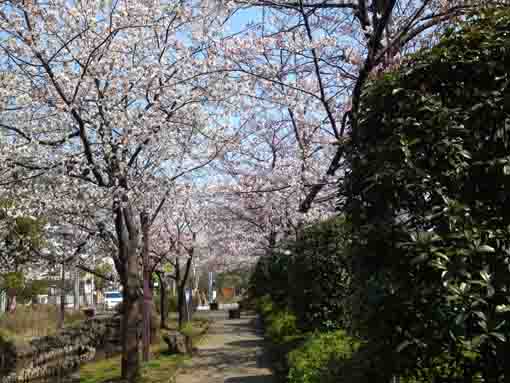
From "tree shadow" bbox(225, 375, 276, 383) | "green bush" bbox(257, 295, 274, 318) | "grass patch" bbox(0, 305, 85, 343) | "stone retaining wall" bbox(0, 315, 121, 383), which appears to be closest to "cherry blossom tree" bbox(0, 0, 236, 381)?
"tree shadow" bbox(225, 375, 276, 383)

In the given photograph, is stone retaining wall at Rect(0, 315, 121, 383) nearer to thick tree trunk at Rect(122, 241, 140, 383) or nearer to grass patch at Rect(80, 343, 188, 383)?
grass patch at Rect(80, 343, 188, 383)

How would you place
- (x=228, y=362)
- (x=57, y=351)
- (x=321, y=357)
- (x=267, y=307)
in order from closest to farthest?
(x=321, y=357) < (x=228, y=362) < (x=57, y=351) < (x=267, y=307)

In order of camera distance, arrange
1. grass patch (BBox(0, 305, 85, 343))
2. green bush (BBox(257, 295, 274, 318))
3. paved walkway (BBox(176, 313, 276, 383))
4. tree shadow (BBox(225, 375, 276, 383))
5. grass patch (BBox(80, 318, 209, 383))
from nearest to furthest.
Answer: tree shadow (BBox(225, 375, 276, 383)) < paved walkway (BBox(176, 313, 276, 383)) < grass patch (BBox(80, 318, 209, 383)) < green bush (BBox(257, 295, 274, 318)) < grass patch (BBox(0, 305, 85, 343))

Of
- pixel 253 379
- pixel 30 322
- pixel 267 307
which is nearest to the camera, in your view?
pixel 253 379

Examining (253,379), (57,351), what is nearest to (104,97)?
(253,379)

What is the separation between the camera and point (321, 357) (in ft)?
20.6

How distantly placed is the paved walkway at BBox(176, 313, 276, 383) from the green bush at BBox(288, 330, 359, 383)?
2985 millimetres

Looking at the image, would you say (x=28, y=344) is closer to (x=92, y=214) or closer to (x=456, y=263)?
(x=92, y=214)

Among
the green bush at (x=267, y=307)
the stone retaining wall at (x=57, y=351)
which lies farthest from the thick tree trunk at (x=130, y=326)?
the green bush at (x=267, y=307)

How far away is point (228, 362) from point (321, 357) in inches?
285

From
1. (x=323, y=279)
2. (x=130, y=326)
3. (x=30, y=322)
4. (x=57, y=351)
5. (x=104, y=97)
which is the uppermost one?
(x=104, y=97)

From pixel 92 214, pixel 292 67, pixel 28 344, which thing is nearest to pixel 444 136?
pixel 292 67

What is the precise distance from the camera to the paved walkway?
35.1 ft

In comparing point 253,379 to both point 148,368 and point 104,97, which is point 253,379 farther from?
point 104,97
